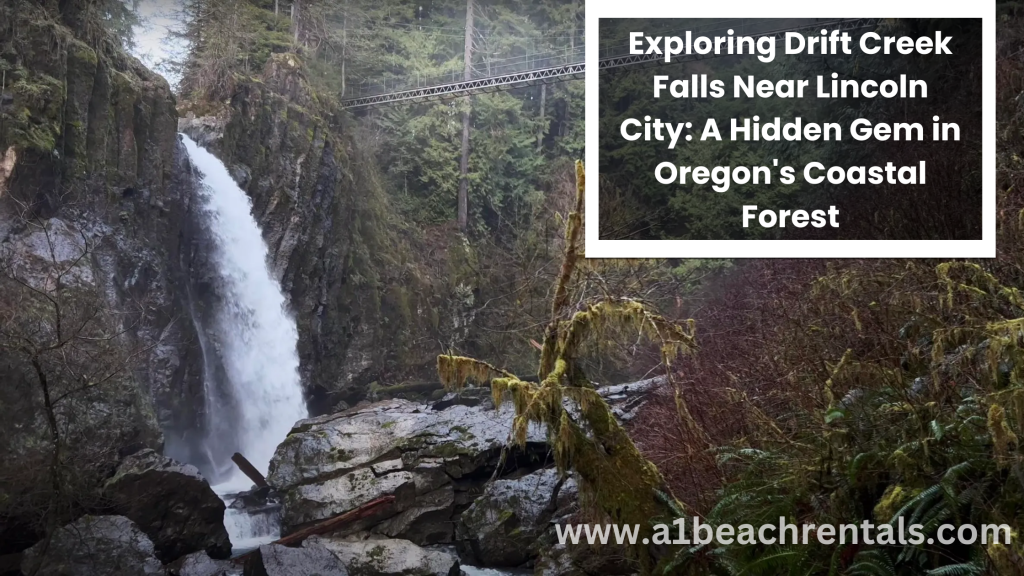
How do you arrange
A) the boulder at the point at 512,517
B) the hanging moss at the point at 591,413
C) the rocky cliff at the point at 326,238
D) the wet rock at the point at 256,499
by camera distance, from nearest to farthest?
the hanging moss at the point at 591,413 → the boulder at the point at 512,517 → the wet rock at the point at 256,499 → the rocky cliff at the point at 326,238

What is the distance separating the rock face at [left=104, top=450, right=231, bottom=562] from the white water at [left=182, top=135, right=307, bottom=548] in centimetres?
349

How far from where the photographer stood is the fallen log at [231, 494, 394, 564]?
934 cm

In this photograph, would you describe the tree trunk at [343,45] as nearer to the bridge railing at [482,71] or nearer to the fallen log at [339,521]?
the bridge railing at [482,71]

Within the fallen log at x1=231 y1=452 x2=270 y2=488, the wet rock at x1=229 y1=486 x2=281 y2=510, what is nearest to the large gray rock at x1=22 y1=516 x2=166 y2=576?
the wet rock at x1=229 y1=486 x2=281 y2=510

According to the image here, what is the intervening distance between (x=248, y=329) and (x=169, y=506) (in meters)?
5.09

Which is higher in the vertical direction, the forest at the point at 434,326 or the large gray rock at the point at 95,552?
the forest at the point at 434,326

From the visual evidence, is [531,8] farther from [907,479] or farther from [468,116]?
[907,479]

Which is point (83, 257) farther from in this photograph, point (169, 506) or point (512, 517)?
point (512, 517)

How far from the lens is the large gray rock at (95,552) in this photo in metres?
8.16

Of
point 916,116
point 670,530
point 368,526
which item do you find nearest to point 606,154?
point 368,526

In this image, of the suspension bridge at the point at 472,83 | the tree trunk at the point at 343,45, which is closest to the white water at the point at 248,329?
the suspension bridge at the point at 472,83

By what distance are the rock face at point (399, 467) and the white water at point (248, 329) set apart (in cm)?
292

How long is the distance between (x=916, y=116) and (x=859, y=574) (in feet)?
11.2

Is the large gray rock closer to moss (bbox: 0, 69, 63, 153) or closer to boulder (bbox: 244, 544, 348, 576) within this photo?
boulder (bbox: 244, 544, 348, 576)
